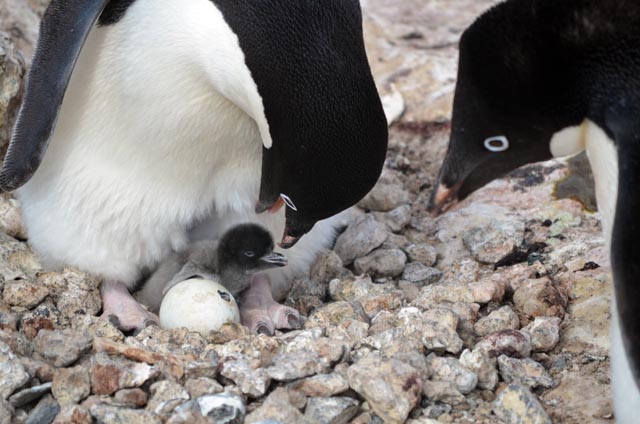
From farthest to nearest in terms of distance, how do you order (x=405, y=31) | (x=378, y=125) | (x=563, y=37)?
(x=405, y=31) → (x=378, y=125) → (x=563, y=37)

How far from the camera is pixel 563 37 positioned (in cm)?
197

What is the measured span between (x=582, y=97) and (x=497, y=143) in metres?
0.27

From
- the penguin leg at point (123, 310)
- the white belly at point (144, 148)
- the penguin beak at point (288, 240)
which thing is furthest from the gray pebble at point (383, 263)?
the penguin leg at point (123, 310)

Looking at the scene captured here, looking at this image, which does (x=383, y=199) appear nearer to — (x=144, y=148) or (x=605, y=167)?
(x=144, y=148)

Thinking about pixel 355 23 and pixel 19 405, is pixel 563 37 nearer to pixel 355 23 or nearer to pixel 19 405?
pixel 355 23

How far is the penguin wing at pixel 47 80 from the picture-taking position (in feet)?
8.29

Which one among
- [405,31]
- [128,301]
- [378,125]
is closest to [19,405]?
[128,301]

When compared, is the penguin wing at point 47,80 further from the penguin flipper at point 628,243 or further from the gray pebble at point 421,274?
the penguin flipper at point 628,243

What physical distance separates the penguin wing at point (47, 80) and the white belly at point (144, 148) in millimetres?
104

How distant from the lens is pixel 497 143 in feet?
7.29

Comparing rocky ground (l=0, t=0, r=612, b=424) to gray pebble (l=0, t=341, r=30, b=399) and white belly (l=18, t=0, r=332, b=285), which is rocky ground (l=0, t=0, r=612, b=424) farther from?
white belly (l=18, t=0, r=332, b=285)

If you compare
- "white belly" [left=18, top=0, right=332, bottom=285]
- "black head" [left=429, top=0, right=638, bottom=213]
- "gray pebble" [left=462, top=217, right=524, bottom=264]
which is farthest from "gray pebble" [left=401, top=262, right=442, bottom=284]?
"black head" [left=429, top=0, right=638, bottom=213]

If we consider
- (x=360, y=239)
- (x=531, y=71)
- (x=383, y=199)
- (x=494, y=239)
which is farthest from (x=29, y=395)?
(x=383, y=199)

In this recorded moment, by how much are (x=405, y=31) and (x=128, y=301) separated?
8.02ft
